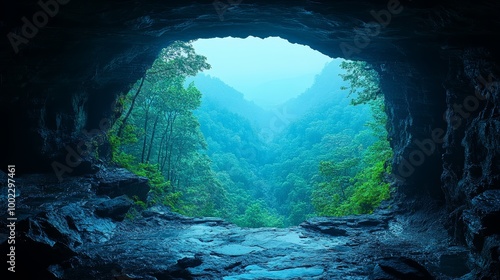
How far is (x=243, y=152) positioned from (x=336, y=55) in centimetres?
8860

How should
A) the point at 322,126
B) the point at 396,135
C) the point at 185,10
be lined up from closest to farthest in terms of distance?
1. the point at 185,10
2. the point at 396,135
3. the point at 322,126

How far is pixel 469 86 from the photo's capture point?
1009cm

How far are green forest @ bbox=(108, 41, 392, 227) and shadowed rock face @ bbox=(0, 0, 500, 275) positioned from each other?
128 inches

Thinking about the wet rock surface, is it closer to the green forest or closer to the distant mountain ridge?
the green forest

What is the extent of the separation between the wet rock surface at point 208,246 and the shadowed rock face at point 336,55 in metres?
1.23

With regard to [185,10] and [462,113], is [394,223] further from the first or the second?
[185,10]

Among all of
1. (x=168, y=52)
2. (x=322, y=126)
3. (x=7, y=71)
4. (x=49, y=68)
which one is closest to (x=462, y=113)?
(x=49, y=68)

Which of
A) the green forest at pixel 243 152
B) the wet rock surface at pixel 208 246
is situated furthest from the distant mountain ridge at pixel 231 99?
the wet rock surface at pixel 208 246

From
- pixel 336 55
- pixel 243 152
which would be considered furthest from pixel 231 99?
pixel 336 55

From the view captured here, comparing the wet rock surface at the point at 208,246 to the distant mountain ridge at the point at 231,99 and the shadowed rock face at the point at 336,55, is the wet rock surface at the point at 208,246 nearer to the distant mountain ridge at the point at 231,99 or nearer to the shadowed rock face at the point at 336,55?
the shadowed rock face at the point at 336,55

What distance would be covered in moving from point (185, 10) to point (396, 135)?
12847 mm

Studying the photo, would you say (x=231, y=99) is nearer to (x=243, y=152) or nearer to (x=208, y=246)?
(x=243, y=152)

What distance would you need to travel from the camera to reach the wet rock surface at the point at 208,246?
768cm

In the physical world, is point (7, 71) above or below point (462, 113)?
above
